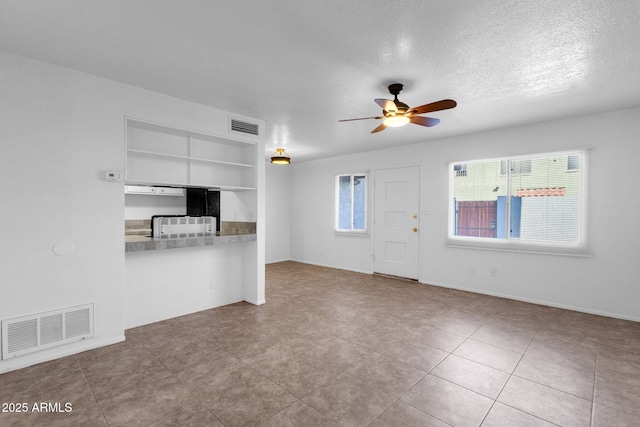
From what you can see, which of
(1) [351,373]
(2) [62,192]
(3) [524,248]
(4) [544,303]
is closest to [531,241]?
(3) [524,248]

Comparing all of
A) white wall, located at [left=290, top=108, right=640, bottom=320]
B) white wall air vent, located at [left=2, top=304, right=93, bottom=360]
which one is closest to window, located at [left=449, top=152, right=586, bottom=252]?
white wall, located at [left=290, top=108, right=640, bottom=320]

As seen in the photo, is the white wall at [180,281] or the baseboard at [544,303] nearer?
the white wall at [180,281]

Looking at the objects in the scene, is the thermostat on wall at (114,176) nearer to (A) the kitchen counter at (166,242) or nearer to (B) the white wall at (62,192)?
(B) the white wall at (62,192)

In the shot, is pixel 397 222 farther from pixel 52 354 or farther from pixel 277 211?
pixel 52 354

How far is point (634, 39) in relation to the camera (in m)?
2.16

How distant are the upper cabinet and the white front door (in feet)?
9.49

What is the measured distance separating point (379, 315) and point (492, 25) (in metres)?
3.12

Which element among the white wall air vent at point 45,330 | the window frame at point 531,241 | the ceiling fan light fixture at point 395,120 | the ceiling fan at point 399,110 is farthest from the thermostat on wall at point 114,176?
the window frame at point 531,241

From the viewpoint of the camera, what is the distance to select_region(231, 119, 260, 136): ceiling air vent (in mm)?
3912

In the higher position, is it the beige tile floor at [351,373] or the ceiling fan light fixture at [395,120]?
the ceiling fan light fixture at [395,120]

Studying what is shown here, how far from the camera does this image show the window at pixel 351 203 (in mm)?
6465

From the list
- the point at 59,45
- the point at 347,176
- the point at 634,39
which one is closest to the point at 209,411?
the point at 59,45

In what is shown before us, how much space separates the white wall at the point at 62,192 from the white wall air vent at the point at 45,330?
2.1 inches

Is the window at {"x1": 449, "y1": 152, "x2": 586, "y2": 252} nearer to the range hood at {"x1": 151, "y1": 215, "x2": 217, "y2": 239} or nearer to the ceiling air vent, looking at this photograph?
the ceiling air vent
